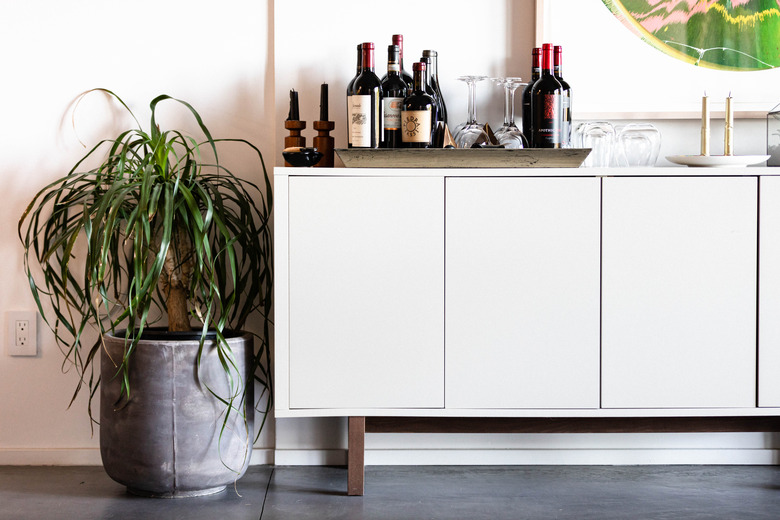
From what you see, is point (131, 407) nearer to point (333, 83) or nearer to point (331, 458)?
point (331, 458)

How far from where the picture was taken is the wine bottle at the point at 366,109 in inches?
72.4

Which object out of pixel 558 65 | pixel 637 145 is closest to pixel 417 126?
pixel 558 65

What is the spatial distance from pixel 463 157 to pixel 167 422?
3.22 ft

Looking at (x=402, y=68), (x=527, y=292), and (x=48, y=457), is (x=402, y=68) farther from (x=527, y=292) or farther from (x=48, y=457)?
(x=48, y=457)

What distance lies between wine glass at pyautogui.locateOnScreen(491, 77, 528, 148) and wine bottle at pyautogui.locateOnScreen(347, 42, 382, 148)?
0.34m

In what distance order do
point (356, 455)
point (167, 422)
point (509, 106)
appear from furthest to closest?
point (509, 106)
point (356, 455)
point (167, 422)

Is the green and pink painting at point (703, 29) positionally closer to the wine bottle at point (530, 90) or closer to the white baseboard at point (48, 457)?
the wine bottle at point (530, 90)

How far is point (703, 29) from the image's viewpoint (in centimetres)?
210

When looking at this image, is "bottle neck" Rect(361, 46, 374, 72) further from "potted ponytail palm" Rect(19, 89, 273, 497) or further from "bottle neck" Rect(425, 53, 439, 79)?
"potted ponytail palm" Rect(19, 89, 273, 497)

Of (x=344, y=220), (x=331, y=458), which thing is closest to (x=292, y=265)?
(x=344, y=220)

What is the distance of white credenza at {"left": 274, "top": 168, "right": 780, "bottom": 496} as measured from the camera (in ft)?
5.82

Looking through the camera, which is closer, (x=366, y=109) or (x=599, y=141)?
(x=366, y=109)

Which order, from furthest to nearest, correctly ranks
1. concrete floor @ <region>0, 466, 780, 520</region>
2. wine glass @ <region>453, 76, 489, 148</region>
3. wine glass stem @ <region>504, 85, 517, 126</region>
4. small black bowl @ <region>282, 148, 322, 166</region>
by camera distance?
wine glass stem @ <region>504, 85, 517, 126</region> → wine glass @ <region>453, 76, 489, 148</region> → small black bowl @ <region>282, 148, 322, 166</region> → concrete floor @ <region>0, 466, 780, 520</region>

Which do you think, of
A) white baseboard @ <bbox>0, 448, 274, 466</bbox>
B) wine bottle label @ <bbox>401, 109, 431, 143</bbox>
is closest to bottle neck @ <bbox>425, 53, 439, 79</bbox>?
wine bottle label @ <bbox>401, 109, 431, 143</bbox>
